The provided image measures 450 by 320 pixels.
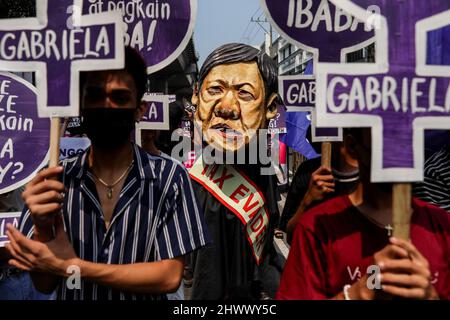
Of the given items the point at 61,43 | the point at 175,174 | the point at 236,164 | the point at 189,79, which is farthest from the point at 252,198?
the point at 189,79

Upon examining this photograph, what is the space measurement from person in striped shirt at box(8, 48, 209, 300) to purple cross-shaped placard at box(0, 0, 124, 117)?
95 millimetres

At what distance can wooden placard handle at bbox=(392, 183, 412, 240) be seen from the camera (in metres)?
1.52

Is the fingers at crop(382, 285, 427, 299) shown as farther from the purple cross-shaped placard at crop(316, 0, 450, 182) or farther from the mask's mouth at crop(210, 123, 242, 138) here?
the mask's mouth at crop(210, 123, 242, 138)

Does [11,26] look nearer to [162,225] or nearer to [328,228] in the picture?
[162,225]

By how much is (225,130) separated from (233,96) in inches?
8.4

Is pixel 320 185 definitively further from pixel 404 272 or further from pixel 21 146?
pixel 21 146

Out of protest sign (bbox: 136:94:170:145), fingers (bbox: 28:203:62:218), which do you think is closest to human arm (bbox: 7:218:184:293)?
fingers (bbox: 28:203:62:218)

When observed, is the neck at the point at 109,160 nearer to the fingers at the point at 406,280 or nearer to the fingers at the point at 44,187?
the fingers at the point at 44,187

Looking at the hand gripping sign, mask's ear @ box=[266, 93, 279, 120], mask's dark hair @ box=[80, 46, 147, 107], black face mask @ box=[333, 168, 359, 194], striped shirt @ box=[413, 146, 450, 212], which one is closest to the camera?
the hand gripping sign

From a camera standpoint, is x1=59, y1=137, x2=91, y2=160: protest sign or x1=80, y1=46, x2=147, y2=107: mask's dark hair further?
x1=59, y1=137, x2=91, y2=160: protest sign

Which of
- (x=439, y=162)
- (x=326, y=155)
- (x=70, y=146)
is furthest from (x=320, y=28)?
→ (x=70, y=146)

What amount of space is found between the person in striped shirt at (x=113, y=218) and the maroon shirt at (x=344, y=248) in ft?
1.40
